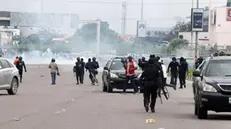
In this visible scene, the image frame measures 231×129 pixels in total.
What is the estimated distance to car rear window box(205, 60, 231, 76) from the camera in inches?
684

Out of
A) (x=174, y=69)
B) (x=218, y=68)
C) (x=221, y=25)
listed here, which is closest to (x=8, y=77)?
(x=218, y=68)

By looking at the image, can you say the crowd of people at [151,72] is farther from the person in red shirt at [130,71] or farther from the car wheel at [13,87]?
the car wheel at [13,87]

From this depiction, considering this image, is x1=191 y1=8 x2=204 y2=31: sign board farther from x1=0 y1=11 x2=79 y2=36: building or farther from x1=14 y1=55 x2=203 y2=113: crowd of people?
x1=0 y1=11 x2=79 y2=36: building

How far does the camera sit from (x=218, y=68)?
17.5 metres

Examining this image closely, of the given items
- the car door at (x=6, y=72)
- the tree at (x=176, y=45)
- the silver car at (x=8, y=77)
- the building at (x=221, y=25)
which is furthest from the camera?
the building at (x=221, y=25)

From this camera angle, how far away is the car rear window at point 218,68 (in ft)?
57.0

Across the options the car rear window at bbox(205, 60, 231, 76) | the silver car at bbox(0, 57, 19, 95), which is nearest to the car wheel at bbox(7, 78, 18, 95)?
the silver car at bbox(0, 57, 19, 95)

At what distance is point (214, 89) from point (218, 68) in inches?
55.7

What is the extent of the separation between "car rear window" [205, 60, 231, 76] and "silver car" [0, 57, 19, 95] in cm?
1061

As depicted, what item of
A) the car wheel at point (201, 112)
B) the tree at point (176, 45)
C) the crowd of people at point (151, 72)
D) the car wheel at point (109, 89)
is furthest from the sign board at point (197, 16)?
the car wheel at point (201, 112)

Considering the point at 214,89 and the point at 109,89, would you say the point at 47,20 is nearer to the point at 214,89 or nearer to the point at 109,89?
the point at 109,89

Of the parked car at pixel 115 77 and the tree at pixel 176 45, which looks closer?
the parked car at pixel 115 77

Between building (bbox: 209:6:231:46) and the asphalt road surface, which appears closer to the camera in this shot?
the asphalt road surface

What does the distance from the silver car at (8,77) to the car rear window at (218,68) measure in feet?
34.8
